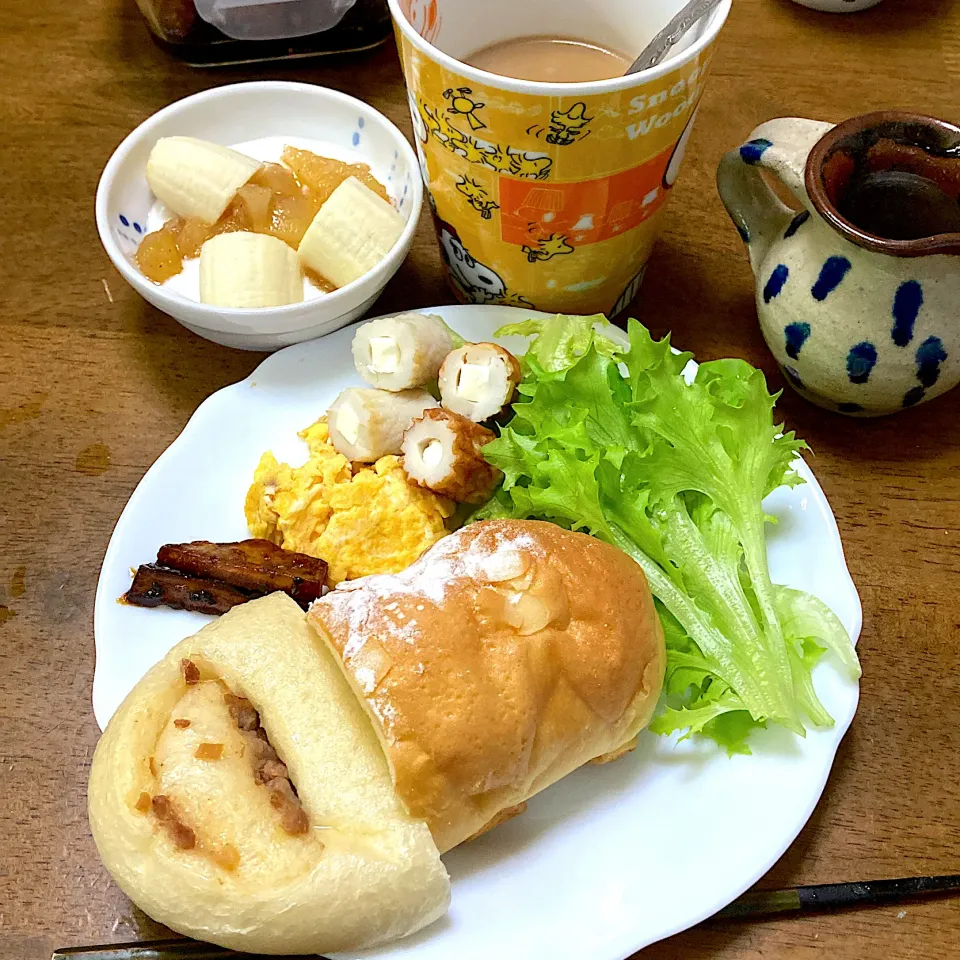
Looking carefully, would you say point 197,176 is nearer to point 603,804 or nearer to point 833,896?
point 603,804

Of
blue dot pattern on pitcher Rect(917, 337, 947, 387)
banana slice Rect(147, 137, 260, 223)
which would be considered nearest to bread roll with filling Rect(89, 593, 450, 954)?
banana slice Rect(147, 137, 260, 223)

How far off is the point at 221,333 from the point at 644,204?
0.76 m

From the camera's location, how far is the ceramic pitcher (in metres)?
1.31

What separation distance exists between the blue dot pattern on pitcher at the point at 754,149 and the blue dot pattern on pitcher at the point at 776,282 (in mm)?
176

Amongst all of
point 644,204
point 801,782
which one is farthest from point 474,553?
point 644,204

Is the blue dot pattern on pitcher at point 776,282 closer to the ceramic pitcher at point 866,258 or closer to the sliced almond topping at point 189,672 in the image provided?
the ceramic pitcher at point 866,258

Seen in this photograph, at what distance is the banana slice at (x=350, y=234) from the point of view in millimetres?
1580

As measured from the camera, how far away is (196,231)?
5.49 feet

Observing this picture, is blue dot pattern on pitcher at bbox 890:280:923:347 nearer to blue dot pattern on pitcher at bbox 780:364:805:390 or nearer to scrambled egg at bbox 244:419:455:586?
blue dot pattern on pitcher at bbox 780:364:805:390

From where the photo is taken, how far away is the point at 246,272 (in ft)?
5.06

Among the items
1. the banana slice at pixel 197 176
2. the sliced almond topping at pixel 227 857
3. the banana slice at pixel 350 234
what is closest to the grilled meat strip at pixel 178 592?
the sliced almond topping at pixel 227 857

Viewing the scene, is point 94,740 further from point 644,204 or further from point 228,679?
point 644,204

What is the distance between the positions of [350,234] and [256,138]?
46 centimetres

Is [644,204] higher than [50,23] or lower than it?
higher
